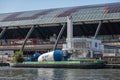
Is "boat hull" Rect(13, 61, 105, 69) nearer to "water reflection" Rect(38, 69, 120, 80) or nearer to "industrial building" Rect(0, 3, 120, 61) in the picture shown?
"water reflection" Rect(38, 69, 120, 80)

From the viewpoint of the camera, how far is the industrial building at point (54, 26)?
153625 millimetres

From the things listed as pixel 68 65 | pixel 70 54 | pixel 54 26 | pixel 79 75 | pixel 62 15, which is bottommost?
pixel 79 75

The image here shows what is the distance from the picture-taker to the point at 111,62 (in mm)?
116875

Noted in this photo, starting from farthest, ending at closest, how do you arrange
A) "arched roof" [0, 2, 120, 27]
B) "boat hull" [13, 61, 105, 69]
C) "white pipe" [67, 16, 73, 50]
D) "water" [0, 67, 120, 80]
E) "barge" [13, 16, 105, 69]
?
"arched roof" [0, 2, 120, 27] < "white pipe" [67, 16, 73, 50] < "barge" [13, 16, 105, 69] < "boat hull" [13, 61, 105, 69] < "water" [0, 67, 120, 80]

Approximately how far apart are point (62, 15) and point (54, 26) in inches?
276

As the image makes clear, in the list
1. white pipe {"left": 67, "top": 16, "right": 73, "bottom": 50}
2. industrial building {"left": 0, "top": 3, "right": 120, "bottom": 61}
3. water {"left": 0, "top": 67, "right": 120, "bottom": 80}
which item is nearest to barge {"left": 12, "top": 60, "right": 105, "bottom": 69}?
white pipe {"left": 67, "top": 16, "right": 73, "bottom": 50}

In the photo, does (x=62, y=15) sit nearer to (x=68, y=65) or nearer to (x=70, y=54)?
(x=70, y=54)

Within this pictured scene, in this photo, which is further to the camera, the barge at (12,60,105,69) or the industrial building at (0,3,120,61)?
the industrial building at (0,3,120,61)

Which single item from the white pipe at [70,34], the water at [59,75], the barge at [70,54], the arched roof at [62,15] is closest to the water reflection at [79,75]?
the water at [59,75]

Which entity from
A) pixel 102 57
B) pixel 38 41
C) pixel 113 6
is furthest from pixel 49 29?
pixel 102 57

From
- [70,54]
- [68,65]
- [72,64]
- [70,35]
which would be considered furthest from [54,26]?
[72,64]

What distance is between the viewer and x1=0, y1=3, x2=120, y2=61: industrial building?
153625 mm

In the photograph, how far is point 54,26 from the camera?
16375 cm

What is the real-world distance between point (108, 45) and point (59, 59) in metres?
30.3
